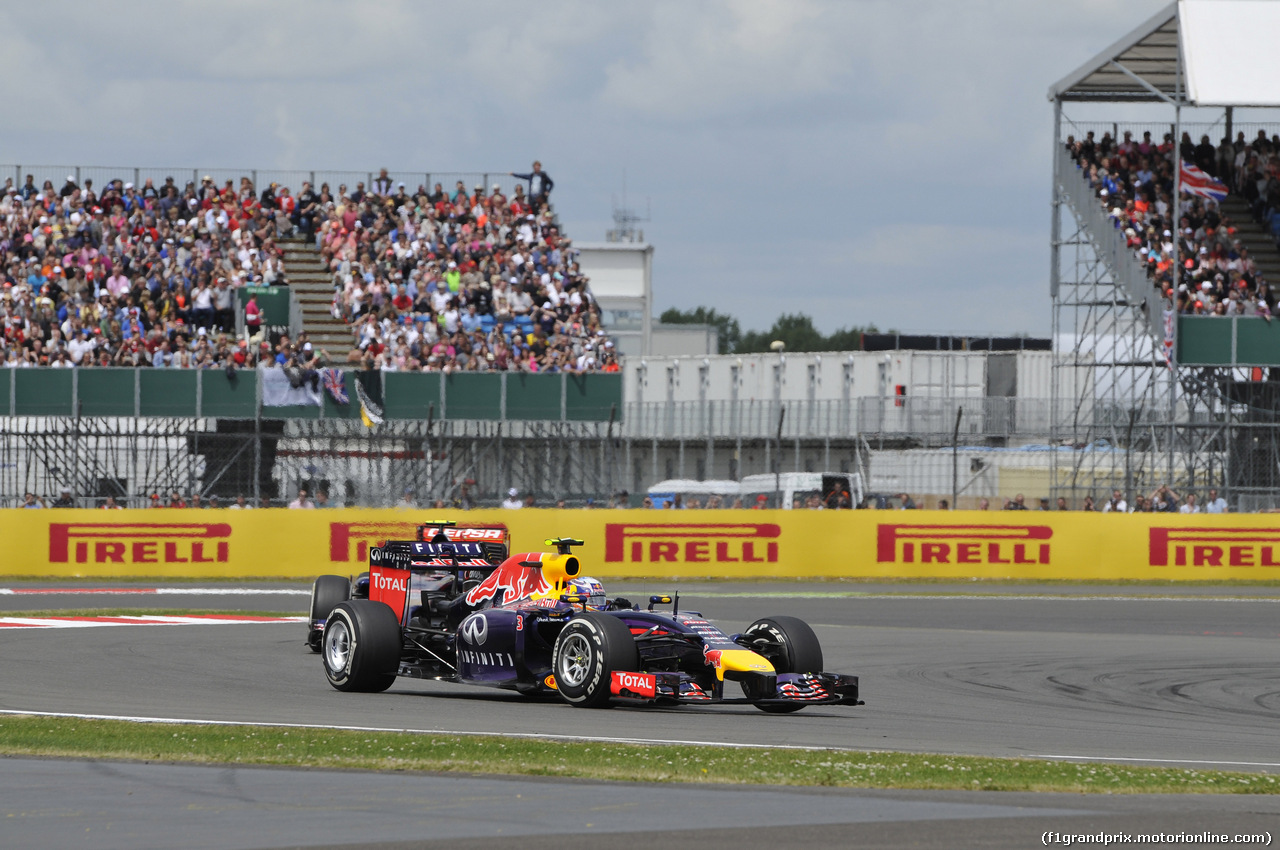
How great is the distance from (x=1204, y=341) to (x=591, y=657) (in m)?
27.3

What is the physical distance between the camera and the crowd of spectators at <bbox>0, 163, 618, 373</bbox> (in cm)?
3512

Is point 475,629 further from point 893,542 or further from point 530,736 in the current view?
point 893,542

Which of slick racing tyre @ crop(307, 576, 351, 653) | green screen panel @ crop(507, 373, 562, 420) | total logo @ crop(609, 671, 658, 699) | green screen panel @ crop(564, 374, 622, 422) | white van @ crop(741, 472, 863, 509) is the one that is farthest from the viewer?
green screen panel @ crop(564, 374, 622, 422)

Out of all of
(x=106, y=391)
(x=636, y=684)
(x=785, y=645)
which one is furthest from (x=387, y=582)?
(x=106, y=391)

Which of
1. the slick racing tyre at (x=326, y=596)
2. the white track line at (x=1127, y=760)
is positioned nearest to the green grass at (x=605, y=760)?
the white track line at (x=1127, y=760)

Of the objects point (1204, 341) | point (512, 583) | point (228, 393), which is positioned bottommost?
point (512, 583)

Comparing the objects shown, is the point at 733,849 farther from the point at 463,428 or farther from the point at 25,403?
the point at 25,403

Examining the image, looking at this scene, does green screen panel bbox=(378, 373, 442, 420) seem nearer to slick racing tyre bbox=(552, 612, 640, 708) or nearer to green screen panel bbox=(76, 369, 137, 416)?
green screen panel bbox=(76, 369, 137, 416)

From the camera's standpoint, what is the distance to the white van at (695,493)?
32375 mm

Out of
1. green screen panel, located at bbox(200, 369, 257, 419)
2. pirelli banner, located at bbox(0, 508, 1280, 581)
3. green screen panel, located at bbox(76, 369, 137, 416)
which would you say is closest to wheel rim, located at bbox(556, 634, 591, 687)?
pirelli banner, located at bbox(0, 508, 1280, 581)

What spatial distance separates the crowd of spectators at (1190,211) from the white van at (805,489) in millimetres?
8298

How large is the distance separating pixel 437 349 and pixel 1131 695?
22694 millimetres

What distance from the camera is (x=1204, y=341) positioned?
3697cm

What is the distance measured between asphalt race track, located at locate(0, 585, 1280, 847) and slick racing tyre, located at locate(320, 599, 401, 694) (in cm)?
23
